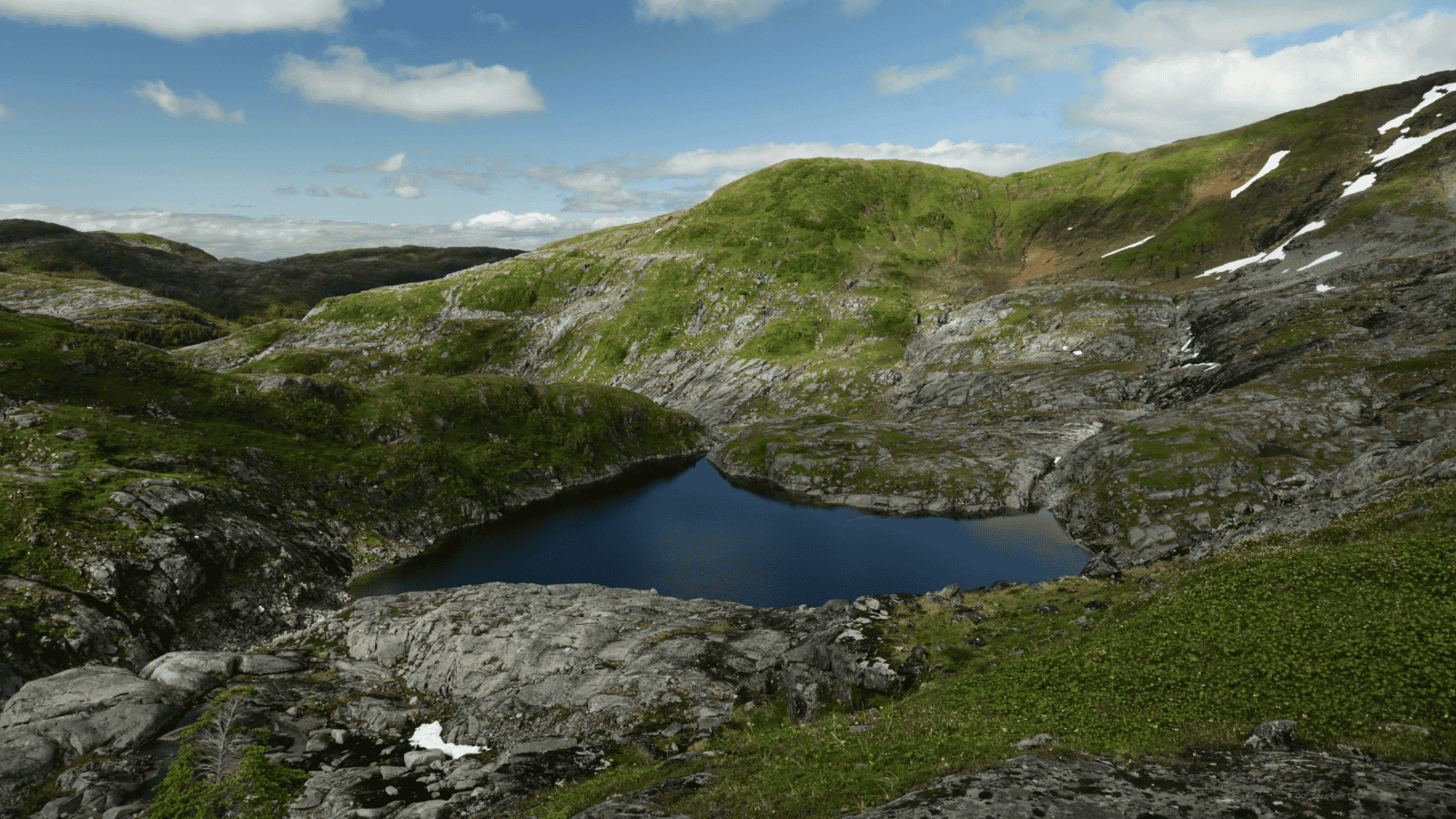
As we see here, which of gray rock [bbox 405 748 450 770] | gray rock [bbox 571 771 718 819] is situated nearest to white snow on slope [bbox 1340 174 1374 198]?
gray rock [bbox 571 771 718 819]

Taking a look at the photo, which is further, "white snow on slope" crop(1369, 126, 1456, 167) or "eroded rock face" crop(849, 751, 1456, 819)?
"white snow on slope" crop(1369, 126, 1456, 167)

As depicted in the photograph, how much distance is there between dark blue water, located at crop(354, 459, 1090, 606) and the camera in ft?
244

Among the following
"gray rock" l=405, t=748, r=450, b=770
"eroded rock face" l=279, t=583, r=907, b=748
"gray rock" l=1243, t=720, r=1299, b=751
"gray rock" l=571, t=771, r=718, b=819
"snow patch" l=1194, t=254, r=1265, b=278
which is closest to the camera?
"gray rock" l=1243, t=720, r=1299, b=751

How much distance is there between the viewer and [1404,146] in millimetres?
157125

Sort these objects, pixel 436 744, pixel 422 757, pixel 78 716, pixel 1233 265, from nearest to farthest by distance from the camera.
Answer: pixel 422 757, pixel 78 716, pixel 436 744, pixel 1233 265

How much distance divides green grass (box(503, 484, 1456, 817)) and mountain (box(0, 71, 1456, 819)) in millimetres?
168

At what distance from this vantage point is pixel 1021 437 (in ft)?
373

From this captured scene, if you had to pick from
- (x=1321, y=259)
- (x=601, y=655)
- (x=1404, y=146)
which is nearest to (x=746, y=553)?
(x=601, y=655)

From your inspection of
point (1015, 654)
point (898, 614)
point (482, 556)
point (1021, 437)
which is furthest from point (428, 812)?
point (1021, 437)

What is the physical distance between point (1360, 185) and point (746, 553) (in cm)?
19218

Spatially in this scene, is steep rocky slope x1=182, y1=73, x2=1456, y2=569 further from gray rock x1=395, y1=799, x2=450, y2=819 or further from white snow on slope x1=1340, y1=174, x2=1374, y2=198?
gray rock x1=395, y1=799, x2=450, y2=819

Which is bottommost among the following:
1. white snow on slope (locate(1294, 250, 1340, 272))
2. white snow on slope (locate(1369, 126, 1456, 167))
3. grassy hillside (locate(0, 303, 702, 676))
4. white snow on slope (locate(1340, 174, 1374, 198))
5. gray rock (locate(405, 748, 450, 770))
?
gray rock (locate(405, 748, 450, 770))

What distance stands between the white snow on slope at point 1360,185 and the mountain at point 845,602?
10.7 feet

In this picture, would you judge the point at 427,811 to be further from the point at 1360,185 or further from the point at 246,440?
the point at 1360,185
